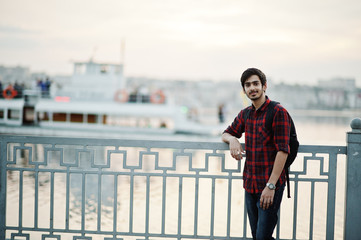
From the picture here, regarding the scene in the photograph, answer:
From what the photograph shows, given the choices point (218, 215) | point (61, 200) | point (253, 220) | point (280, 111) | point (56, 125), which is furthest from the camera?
point (56, 125)

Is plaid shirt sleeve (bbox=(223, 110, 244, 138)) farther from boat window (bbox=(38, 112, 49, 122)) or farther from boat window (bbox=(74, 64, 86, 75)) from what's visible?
boat window (bbox=(74, 64, 86, 75))

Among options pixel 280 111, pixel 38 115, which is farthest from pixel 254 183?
pixel 38 115

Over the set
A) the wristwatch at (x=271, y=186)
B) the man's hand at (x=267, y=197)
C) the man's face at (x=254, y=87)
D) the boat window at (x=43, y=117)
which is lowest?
the boat window at (x=43, y=117)

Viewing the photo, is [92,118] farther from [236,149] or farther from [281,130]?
[281,130]

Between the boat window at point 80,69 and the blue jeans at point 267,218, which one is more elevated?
the boat window at point 80,69

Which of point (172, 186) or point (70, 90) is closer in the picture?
point (172, 186)

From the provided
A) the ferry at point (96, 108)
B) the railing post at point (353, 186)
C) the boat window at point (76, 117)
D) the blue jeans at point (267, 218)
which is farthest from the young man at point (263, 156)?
the boat window at point (76, 117)

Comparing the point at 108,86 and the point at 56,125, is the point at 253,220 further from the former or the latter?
the point at 108,86

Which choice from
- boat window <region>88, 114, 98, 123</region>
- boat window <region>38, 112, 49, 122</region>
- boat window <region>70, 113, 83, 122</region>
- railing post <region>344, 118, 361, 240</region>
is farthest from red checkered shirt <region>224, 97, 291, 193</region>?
boat window <region>38, 112, 49, 122</region>

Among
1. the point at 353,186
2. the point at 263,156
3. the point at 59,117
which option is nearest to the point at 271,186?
the point at 263,156

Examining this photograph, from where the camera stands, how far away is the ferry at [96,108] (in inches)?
763

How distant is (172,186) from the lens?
10047 millimetres

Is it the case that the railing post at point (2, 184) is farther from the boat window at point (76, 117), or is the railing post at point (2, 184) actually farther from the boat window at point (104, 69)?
the boat window at point (104, 69)

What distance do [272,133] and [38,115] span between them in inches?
792
